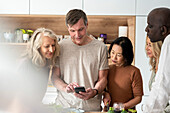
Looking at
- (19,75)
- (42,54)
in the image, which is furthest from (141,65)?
(19,75)

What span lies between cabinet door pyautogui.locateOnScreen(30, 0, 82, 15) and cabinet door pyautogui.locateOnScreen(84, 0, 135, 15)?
0.63ft

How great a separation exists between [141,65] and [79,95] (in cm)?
154

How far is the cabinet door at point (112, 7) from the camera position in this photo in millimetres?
2854

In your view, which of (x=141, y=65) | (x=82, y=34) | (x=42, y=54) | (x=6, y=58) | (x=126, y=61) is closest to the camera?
(x=6, y=58)

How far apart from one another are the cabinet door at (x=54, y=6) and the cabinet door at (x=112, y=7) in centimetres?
19

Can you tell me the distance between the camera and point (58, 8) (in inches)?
113

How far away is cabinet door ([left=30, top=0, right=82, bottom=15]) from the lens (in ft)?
9.40

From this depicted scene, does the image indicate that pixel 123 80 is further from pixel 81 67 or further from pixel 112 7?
pixel 112 7

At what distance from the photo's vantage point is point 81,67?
1.66 metres

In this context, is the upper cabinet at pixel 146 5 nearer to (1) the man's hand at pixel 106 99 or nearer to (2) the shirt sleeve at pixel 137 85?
(2) the shirt sleeve at pixel 137 85

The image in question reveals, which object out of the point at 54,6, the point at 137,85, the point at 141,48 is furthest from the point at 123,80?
the point at 54,6

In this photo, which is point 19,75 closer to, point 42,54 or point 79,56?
point 42,54

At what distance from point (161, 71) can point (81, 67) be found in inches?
38.0

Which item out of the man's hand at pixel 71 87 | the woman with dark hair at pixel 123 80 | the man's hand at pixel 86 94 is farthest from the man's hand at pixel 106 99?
the man's hand at pixel 71 87
